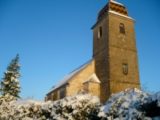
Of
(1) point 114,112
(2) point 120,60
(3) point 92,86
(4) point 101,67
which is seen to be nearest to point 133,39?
(2) point 120,60

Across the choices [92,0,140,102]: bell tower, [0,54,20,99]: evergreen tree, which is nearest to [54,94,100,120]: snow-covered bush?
[92,0,140,102]: bell tower

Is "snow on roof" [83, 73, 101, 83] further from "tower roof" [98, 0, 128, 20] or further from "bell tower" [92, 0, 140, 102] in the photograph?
"tower roof" [98, 0, 128, 20]

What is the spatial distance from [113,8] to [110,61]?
8475mm

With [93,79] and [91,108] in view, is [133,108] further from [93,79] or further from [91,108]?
[93,79]

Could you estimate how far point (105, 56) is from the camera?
27312 millimetres

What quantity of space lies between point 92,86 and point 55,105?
619 inches

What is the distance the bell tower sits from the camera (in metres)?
26.0

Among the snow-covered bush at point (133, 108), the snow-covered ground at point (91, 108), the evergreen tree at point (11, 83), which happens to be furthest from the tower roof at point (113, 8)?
the snow-covered bush at point (133, 108)

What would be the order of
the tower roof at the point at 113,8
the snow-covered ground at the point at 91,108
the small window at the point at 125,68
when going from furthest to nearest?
the tower roof at the point at 113,8 → the small window at the point at 125,68 → the snow-covered ground at the point at 91,108

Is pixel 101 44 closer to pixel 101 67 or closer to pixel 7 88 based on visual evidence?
pixel 101 67

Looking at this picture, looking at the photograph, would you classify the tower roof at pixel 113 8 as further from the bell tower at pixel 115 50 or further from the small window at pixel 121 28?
the small window at pixel 121 28

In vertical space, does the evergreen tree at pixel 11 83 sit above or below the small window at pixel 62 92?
above

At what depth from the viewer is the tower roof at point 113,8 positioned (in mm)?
30172

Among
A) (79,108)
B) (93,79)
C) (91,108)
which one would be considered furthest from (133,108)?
(93,79)
